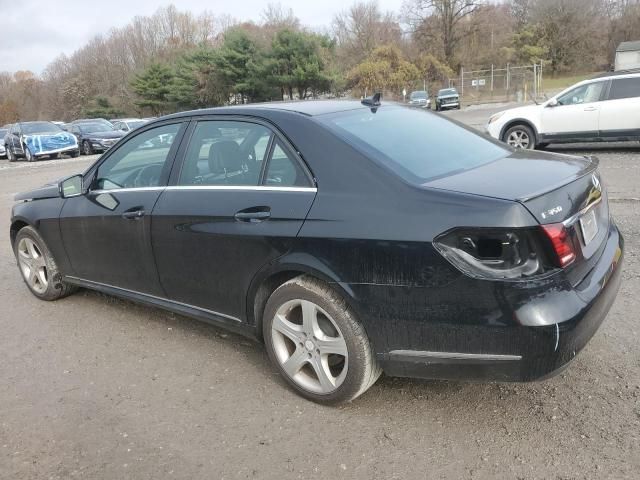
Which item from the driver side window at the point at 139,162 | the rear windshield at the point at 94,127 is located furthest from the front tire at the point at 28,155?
the driver side window at the point at 139,162

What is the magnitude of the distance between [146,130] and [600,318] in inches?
123

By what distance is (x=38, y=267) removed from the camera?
4.93 meters

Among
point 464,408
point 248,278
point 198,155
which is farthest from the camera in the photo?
point 198,155

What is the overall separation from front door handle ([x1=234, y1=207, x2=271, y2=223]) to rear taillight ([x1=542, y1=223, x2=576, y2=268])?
4.63ft

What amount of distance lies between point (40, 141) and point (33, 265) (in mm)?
19881

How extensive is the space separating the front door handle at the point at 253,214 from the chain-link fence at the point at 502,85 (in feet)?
138

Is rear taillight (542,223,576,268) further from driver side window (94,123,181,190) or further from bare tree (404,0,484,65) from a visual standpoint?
bare tree (404,0,484,65)

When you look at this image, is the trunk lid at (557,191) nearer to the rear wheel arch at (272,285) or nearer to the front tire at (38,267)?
the rear wheel arch at (272,285)

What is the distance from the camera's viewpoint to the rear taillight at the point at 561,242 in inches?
94.8

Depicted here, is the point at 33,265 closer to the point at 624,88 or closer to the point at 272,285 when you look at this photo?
the point at 272,285

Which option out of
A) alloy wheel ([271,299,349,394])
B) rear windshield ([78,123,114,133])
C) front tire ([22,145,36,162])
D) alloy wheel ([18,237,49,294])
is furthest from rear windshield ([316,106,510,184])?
rear windshield ([78,123,114,133])

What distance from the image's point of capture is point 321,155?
294cm

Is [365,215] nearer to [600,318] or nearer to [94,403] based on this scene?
[600,318]

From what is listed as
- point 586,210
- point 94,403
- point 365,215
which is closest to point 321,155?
point 365,215
